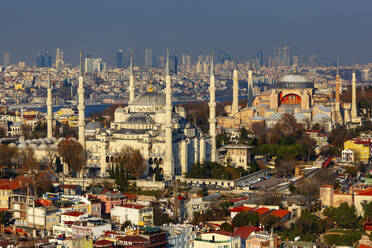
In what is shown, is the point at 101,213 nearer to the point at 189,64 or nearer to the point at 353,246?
the point at 353,246

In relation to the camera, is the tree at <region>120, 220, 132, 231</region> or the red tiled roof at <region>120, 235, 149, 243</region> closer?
the red tiled roof at <region>120, 235, 149, 243</region>

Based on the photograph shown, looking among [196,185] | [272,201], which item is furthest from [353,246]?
[196,185]

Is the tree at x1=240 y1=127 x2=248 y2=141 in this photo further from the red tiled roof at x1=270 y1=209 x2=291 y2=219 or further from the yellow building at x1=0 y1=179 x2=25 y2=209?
the red tiled roof at x1=270 y1=209 x2=291 y2=219

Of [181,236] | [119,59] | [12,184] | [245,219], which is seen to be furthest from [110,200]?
[119,59]

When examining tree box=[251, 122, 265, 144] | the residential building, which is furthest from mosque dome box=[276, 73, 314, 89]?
the residential building

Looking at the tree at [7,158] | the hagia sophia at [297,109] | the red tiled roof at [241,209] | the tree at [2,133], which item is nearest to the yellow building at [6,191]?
the tree at [7,158]
